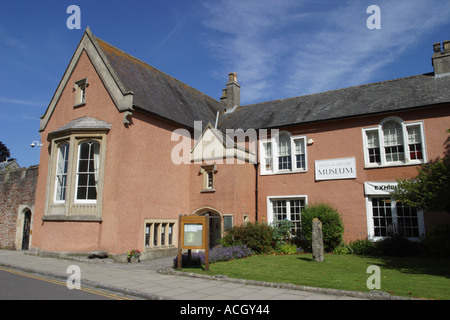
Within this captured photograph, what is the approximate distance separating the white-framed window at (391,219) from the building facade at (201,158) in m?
0.05

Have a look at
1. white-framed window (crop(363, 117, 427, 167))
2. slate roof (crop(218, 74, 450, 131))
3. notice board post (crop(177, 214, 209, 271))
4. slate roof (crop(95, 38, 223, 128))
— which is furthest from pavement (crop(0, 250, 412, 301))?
slate roof (crop(218, 74, 450, 131))

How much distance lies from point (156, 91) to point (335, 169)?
36.3 feet

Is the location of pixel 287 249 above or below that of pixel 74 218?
below

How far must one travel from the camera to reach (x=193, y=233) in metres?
11.7

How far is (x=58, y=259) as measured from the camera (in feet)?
49.3

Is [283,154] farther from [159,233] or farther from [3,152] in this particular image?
[3,152]

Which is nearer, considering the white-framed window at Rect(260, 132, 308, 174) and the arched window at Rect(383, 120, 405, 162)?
the arched window at Rect(383, 120, 405, 162)

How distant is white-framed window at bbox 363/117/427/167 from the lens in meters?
16.0

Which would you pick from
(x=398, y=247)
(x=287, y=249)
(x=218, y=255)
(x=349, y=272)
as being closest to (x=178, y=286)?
(x=218, y=255)

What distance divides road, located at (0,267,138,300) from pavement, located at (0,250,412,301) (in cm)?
40

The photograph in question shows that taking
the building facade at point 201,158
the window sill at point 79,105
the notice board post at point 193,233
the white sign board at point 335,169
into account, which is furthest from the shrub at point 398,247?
the window sill at point 79,105

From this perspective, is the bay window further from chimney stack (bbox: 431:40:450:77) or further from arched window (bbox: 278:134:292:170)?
chimney stack (bbox: 431:40:450:77)
